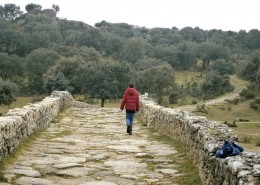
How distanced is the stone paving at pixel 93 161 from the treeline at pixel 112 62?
3999 cm

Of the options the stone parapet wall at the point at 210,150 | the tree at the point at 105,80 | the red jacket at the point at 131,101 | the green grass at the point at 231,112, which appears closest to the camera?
the stone parapet wall at the point at 210,150

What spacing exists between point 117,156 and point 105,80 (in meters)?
44.1

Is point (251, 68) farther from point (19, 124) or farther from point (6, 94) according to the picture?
point (19, 124)

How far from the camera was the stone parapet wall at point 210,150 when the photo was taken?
4.39 meters

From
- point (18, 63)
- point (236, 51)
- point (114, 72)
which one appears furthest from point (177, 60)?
point (114, 72)

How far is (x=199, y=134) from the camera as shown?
7391 mm

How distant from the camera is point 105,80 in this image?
5250 centimetres

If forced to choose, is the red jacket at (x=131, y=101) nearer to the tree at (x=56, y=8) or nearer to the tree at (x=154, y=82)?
the tree at (x=154, y=82)

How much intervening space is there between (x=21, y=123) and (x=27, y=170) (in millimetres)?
2441

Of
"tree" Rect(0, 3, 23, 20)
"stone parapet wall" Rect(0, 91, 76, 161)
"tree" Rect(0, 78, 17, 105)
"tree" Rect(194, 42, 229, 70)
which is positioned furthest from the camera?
"tree" Rect(0, 3, 23, 20)

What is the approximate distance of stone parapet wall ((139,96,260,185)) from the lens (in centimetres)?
439

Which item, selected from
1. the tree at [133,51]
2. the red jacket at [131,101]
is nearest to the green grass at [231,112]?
the red jacket at [131,101]

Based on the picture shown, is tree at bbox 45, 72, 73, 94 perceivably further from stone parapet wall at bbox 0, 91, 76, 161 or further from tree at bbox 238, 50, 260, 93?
stone parapet wall at bbox 0, 91, 76, 161

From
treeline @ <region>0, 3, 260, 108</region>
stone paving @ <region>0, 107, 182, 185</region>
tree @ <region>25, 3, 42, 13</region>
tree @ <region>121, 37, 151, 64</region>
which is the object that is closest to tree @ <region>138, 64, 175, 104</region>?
treeline @ <region>0, 3, 260, 108</region>
